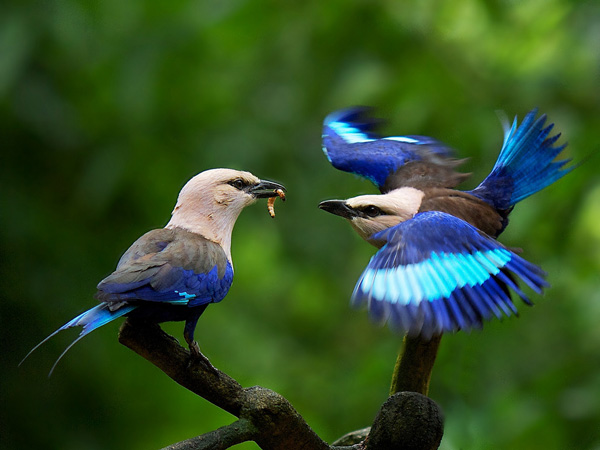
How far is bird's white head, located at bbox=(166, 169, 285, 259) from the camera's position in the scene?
7.08ft

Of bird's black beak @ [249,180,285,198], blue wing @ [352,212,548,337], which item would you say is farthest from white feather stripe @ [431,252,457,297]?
bird's black beak @ [249,180,285,198]

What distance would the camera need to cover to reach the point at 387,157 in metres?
2.93

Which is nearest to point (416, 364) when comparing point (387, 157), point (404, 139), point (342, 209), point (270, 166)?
point (342, 209)

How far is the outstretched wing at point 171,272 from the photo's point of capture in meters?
1.86

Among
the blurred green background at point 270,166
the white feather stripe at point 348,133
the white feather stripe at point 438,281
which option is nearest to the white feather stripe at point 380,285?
the white feather stripe at point 438,281

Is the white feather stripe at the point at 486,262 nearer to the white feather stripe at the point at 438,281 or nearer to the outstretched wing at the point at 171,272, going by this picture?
the white feather stripe at the point at 438,281

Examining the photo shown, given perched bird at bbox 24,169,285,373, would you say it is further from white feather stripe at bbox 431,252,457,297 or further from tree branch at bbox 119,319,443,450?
white feather stripe at bbox 431,252,457,297

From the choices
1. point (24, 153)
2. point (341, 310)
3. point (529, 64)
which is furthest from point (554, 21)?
point (24, 153)

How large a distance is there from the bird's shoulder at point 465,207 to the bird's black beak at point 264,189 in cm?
49

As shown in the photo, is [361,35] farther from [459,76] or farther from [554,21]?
[554,21]

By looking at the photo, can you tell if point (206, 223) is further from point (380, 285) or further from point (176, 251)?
point (380, 285)

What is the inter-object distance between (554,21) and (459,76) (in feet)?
1.70

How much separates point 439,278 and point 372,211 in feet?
1.46

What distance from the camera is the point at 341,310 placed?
217 inches
